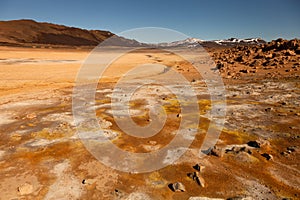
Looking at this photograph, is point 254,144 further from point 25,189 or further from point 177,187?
point 25,189

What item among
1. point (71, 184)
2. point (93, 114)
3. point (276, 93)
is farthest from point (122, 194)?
point (276, 93)

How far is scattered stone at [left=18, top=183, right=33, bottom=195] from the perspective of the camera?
5.19 m

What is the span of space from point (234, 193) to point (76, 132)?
545 cm

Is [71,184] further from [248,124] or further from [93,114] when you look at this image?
[248,124]

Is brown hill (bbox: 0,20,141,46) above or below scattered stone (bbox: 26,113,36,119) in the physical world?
above

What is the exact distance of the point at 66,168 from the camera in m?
6.24

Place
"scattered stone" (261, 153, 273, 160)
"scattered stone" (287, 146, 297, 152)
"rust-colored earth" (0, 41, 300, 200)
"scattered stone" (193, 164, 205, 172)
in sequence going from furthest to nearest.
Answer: "scattered stone" (287, 146, 297, 152), "scattered stone" (261, 153, 273, 160), "scattered stone" (193, 164, 205, 172), "rust-colored earth" (0, 41, 300, 200)

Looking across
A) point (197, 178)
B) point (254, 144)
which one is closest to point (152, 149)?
point (197, 178)

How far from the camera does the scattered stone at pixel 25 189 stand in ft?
17.0

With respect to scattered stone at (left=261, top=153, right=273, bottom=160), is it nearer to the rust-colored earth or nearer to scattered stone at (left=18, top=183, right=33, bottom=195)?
the rust-colored earth

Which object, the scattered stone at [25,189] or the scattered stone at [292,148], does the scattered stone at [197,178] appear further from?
the scattered stone at [25,189]

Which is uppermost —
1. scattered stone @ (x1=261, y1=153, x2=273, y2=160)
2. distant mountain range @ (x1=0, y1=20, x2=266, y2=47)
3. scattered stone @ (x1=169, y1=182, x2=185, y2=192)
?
distant mountain range @ (x1=0, y1=20, x2=266, y2=47)

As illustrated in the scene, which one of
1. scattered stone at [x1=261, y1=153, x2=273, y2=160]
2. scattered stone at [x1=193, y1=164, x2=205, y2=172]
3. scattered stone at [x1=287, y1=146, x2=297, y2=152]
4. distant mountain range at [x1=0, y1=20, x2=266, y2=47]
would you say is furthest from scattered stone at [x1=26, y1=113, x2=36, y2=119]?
distant mountain range at [x1=0, y1=20, x2=266, y2=47]

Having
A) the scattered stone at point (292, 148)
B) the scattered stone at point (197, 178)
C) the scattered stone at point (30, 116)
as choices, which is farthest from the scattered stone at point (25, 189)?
the scattered stone at point (292, 148)
